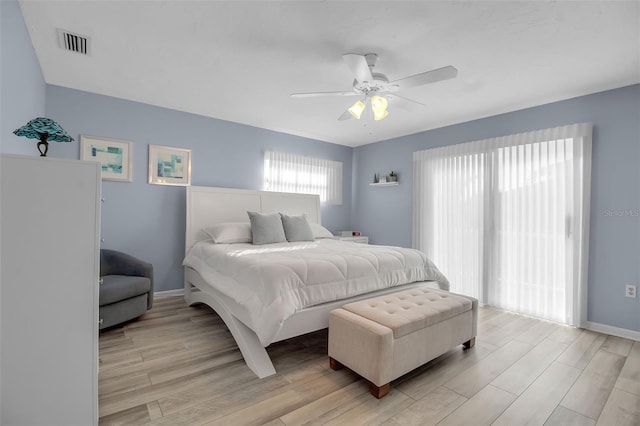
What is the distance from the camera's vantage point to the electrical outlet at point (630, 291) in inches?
111

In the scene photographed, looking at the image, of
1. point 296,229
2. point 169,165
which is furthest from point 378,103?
point 169,165

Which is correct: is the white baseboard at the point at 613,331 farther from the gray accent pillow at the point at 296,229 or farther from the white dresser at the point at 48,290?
the white dresser at the point at 48,290

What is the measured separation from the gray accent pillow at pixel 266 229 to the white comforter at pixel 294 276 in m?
0.39

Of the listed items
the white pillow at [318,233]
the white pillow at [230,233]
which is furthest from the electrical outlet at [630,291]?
the white pillow at [230,233]

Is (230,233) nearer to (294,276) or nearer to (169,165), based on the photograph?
(169,165)

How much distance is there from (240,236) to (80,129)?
7.00ft

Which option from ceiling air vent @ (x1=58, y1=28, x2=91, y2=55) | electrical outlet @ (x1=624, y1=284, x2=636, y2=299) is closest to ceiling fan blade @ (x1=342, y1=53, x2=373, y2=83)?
ceiling air vent @ (x1=58, y1=28, x2=91, y2=55)

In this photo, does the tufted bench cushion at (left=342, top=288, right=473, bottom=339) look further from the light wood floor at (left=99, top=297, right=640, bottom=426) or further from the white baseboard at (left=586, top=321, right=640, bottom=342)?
the white baseboard at (left=586, top=321, right=640, bottom=342)

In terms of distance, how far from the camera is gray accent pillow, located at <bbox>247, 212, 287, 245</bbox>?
3525 mm

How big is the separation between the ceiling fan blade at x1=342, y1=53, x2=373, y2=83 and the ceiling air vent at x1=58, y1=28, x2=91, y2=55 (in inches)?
80.6

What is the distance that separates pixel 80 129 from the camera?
10.9 ft

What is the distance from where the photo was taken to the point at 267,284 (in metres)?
2.09

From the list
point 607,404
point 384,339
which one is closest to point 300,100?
point 384,339

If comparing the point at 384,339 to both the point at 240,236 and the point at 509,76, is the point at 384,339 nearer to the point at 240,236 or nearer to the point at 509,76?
the point at 240,236
